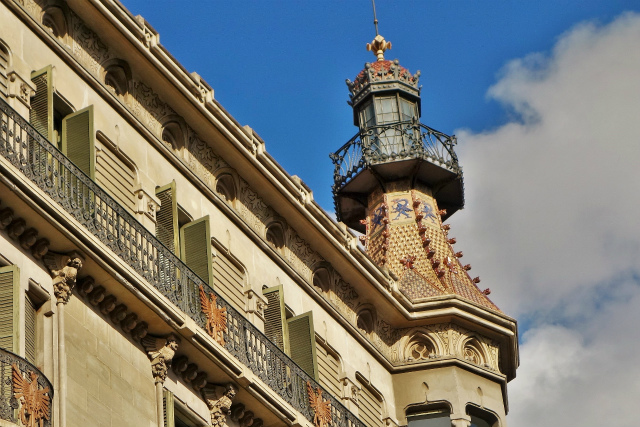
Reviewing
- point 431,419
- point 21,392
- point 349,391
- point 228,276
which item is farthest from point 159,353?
point 431,419

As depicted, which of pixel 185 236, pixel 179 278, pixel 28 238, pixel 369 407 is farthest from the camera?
pixel 369 407

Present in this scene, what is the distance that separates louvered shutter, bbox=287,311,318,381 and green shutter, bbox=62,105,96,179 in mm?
6264

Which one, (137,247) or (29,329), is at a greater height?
(137,247)

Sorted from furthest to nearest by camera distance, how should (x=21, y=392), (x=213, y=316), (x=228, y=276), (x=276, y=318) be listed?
(x=276, y=318) → (x=228, y=276) → (x=213, y=316) → (x=21, y=392)

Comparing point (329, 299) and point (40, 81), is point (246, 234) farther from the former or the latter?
point (40, 81)

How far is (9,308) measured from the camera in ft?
79.4

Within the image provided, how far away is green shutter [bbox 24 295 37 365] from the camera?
Result: 24438 mm

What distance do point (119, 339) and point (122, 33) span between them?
5.73m

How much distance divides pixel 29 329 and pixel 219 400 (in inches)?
203

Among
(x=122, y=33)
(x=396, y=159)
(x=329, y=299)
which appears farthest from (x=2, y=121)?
(x=396, y=159)

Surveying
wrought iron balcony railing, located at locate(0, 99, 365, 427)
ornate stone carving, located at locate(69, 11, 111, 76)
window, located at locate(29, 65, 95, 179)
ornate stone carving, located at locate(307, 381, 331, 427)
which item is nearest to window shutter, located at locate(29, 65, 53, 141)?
window, located at locate(29, 65, 95, 179)

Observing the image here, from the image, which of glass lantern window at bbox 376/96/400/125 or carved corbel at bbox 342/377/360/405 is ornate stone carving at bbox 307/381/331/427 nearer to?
carved corbel at bbox 342/377/360/405

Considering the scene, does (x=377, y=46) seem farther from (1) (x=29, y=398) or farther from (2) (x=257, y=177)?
(1) (x=29, y=398)

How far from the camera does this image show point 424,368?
37.6 meters
